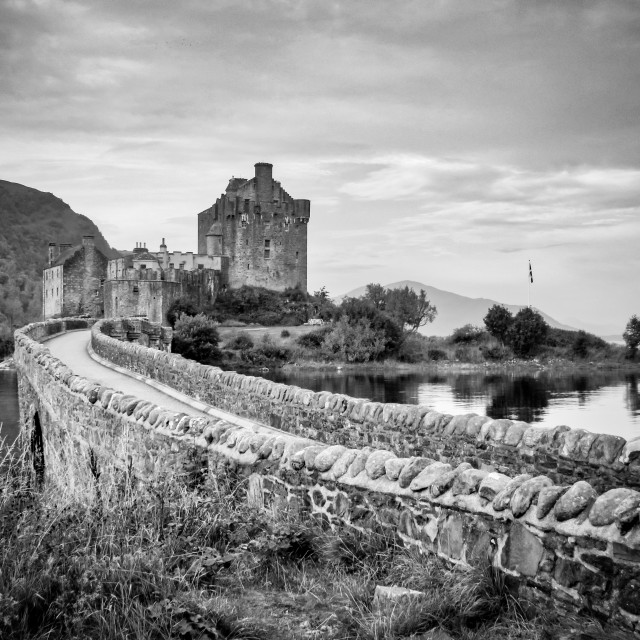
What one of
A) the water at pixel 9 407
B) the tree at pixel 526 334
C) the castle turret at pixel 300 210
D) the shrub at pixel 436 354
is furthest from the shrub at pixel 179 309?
the tree at pixel 526 334

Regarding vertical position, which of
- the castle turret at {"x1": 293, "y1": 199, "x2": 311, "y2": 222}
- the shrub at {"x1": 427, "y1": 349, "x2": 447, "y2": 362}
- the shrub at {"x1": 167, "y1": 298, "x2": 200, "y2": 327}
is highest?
the castle turret at {"x1": 293, "y1": 199, "x2": 311, "y2": 222}

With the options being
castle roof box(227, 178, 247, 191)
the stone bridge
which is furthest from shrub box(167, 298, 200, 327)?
the stone bridge

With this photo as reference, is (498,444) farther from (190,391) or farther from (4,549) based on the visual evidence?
(190,391)

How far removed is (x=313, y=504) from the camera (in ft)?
22.2

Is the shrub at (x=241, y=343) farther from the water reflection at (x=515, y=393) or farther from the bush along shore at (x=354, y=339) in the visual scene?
the water reflection at (x=515, y=393)

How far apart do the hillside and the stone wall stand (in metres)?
70.7

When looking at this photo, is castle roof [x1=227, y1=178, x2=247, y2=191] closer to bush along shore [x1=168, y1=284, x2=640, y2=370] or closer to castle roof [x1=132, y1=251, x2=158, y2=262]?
bush along shore [x1=168, y1=284, x2=640, y2=370]

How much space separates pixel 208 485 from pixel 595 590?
169 inches

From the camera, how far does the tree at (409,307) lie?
Result: 8675 cm

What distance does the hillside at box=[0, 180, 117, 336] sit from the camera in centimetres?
10840

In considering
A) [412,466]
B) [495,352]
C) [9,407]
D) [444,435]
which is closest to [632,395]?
[495,352]

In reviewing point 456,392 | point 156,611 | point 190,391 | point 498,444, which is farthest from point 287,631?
point 456,392

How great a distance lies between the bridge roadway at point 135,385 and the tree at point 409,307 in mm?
58387

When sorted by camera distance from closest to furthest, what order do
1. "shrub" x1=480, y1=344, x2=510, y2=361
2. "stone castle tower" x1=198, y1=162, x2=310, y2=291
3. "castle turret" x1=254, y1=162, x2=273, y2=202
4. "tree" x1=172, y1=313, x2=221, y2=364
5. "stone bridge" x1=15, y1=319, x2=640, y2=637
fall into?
1. "stone bridge" x1=15, y1=319, x2=640, y2=637
2. "tree" x1=172, y1=313, x2=221, y2=364
3. "shrub" x1=480, y1=344, x2=510, y2=361
4. "stone castle tower" x1=198, y1=162, x2=310, y2=291
5. "castle turret" x1=254, y1=162, x2=273, y2=202
